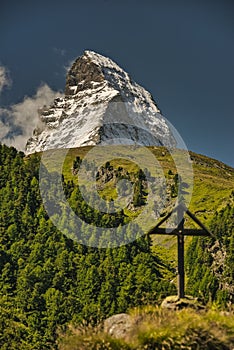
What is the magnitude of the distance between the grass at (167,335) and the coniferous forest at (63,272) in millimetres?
65024

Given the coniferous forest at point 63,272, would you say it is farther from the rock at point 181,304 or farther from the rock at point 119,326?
the rock at point 119,326

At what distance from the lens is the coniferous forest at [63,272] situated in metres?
92.1

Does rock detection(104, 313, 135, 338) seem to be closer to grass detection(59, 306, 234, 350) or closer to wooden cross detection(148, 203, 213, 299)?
grass detection(59, 306, 234, 350)

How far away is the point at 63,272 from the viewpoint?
344 ft

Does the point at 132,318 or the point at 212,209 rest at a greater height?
the point at 212,209

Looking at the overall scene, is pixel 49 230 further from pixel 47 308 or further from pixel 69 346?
pixel 69 346

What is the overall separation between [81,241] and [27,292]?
2835 centimetres

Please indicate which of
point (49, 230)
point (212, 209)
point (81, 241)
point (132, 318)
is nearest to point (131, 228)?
point (81, 241)

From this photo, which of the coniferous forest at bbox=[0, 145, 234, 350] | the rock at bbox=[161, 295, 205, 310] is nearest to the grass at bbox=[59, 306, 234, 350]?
the rock at bbox=[161, 295, 205, 310]

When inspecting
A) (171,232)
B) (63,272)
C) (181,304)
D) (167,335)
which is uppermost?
(171,232)

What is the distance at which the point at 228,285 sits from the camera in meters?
114

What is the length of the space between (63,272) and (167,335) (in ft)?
315

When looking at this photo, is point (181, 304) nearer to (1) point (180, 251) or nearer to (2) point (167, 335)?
(1) point (180, 251)

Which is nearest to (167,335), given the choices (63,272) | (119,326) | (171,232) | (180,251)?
(119,326)
